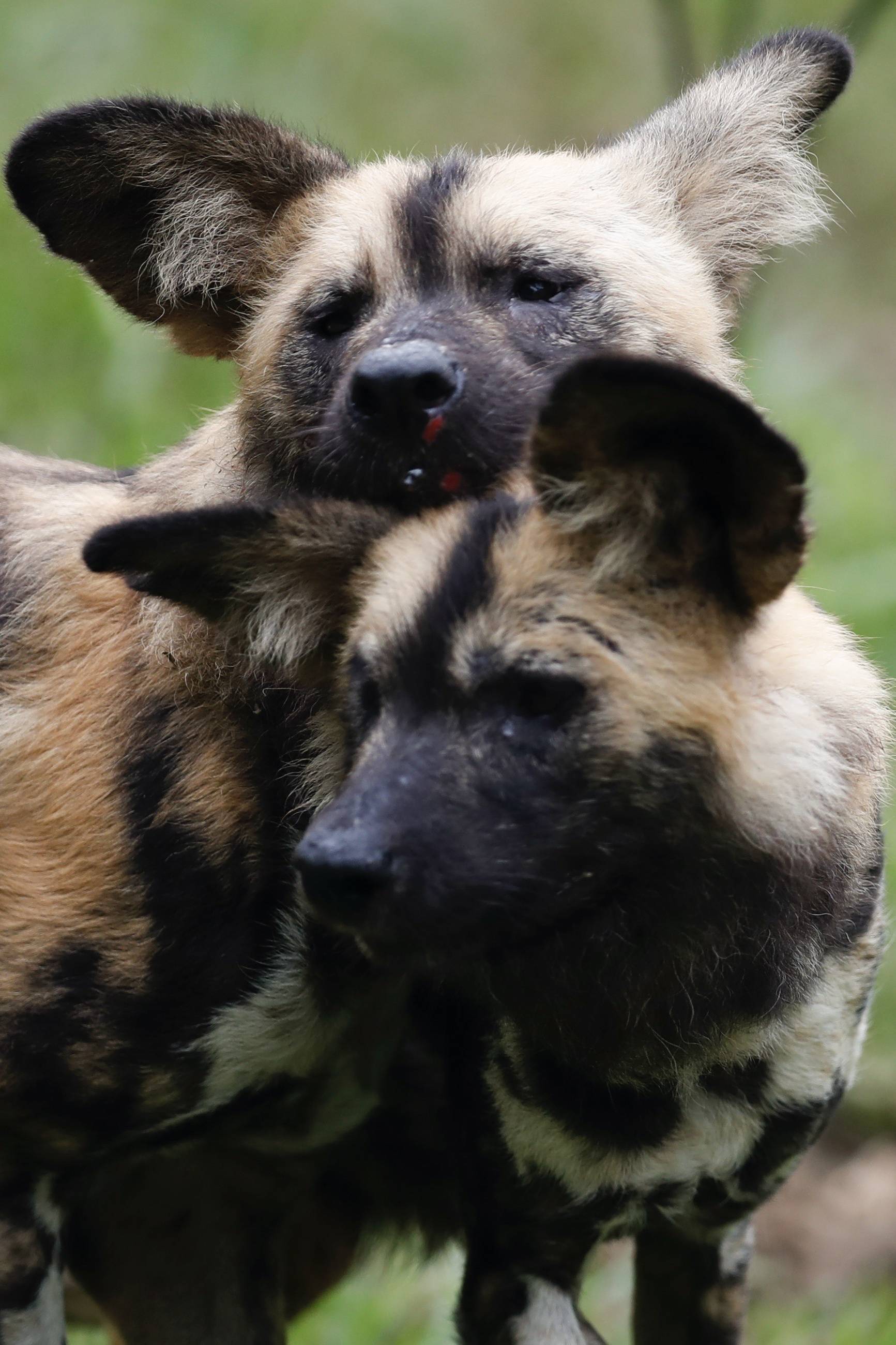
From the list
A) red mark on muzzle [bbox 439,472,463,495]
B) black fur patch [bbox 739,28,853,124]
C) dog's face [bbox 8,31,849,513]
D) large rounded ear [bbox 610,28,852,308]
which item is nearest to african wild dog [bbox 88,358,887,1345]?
red mark on muzzle [bbox 439,472,463,495]

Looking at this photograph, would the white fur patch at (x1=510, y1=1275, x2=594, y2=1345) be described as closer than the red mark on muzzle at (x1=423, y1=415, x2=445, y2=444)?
No

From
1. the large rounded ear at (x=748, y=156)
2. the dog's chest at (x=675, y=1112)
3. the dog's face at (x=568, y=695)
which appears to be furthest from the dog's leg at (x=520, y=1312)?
the large rounded ear at (x=748, y=156)

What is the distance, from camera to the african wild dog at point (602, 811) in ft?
9.45

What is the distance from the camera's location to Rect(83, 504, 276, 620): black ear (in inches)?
122

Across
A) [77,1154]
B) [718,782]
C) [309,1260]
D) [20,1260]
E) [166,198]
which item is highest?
[166,198]

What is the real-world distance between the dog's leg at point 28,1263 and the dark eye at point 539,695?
1.47 m

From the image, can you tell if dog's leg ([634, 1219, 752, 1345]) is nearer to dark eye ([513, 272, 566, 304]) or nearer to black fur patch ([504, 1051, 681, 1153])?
black fur patch ([504, 1051, 681, 1153])

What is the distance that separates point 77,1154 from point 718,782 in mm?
1476

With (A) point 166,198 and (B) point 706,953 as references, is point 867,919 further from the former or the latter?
(A) point 166,198

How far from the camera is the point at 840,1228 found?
6359 mm

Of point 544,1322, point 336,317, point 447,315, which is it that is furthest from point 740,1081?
point 336,317

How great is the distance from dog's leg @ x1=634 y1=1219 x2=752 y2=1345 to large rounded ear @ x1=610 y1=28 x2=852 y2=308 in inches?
84.0

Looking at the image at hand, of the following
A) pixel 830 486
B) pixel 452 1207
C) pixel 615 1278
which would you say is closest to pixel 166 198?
pixel 452 1207

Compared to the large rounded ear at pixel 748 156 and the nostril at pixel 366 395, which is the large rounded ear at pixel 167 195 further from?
the nostril at pixel 366 395
